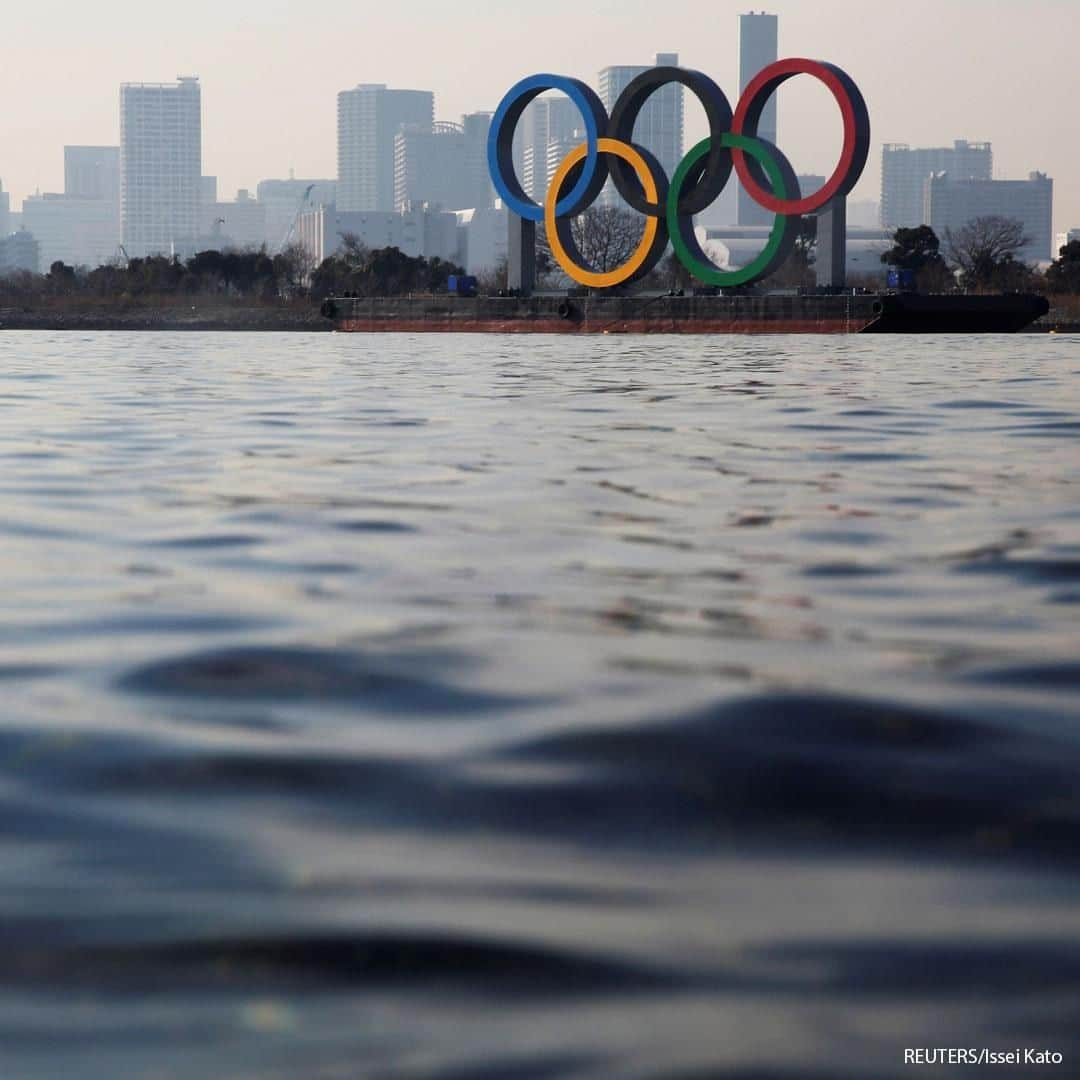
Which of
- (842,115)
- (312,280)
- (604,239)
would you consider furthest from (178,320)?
(842,115)

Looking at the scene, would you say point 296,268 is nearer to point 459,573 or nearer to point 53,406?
point 53,406

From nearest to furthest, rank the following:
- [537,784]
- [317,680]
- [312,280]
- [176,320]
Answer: [537,784] < [317,680] < [176,320] < [312,280]

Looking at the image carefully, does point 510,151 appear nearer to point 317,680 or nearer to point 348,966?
point 317,680

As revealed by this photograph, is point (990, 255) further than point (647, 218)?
Yes

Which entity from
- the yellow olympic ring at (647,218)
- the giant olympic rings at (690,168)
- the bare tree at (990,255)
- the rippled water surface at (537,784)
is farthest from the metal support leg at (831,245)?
the rippled water surface at (537,784)

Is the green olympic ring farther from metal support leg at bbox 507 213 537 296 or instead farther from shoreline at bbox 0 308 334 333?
shoreline at bbox 0 308 334 333

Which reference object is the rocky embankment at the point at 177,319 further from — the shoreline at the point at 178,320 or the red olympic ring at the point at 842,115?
the red olympic ring at the point at 842,115
